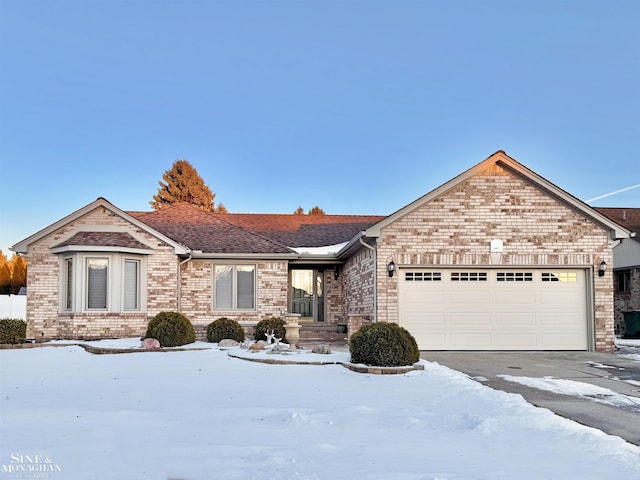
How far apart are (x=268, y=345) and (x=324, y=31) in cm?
976

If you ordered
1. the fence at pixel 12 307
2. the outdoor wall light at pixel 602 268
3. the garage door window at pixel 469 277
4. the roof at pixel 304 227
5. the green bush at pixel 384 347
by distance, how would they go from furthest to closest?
the fence at pixel 12 307 < the roof at pixel 304 227 < the garage door window at pixel 469 277 < the outdoor wall light at pixel 602 268 < the green bush at pixel 384 347

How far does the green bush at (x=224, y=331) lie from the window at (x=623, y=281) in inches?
747

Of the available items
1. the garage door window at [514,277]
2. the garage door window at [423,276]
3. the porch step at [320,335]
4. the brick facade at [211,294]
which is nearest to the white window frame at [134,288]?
the brick facade at [211,294]

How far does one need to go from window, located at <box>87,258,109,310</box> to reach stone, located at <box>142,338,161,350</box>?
10.2 ft

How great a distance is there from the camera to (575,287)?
1603 cm

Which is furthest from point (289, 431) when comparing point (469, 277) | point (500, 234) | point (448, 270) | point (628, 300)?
point (628, 300)

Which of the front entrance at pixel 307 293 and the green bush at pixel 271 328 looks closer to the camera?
the green bush at pixel 271 328

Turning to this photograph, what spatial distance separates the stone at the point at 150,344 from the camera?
1477 centimetres

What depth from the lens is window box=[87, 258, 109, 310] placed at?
17.3 m

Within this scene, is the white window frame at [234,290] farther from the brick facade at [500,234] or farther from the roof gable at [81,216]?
the brick facade at [500,234]

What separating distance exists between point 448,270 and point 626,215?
62.8 ft

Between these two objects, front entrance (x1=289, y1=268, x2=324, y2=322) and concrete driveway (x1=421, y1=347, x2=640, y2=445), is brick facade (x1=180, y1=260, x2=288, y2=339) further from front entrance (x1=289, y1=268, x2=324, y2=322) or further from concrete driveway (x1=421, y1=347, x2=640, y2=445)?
concrete driveway (x1=421, y1=347, x2=640, y2=445)

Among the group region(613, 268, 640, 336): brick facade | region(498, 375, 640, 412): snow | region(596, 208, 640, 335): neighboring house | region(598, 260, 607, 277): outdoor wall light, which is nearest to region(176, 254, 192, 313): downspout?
region(498, 375, 640, 412): snow

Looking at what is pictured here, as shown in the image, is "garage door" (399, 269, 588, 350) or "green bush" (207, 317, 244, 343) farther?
"green bush" (207, 317, 244, 343)
